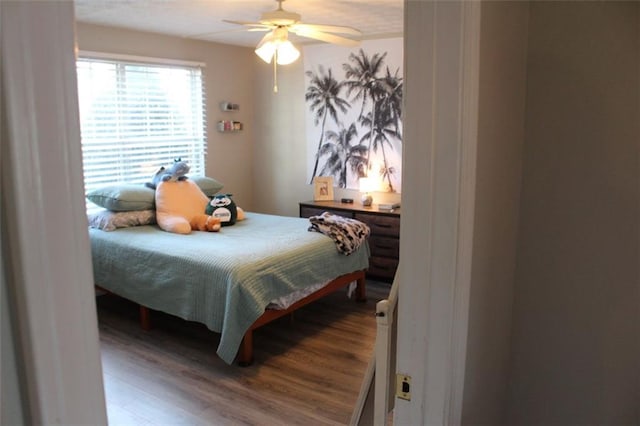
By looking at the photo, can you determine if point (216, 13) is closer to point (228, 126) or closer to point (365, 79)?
point (365, 79)

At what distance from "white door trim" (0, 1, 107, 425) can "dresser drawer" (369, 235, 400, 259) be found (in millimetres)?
4392

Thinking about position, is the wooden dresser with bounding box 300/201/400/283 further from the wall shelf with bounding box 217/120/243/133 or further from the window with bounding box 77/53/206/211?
the window with bounding box 77/53/206/211

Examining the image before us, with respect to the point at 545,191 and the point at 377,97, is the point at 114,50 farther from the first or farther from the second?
the point at 545,191

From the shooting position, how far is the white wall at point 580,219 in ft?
4.06

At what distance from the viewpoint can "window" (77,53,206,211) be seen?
463 cm

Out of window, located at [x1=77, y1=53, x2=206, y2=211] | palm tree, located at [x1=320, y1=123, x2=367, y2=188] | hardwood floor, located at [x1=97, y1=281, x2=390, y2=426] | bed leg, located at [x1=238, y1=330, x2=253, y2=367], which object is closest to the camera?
hardwood floor, located at [x1=97, y1=281, x2=390, y2=426]

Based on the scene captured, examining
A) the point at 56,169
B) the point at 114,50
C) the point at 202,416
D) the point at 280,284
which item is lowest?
the point at 202,416

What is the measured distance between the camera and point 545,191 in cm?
137

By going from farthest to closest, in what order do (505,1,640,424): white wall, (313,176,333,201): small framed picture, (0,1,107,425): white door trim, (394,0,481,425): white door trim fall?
1. (313,176,333,201): small framed picture
2. (505,1,640,424): white wall
3. (394,0,481,425): white door trim
4. (0,1,107,425): white door trim

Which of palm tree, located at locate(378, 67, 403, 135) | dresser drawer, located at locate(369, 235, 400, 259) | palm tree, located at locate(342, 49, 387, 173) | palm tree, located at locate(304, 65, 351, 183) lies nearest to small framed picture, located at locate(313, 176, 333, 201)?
palm tree, located at locate(304, 65, 351, 183)

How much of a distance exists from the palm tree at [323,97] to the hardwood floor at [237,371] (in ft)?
6.75

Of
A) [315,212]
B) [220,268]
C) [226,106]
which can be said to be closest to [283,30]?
[220,268]

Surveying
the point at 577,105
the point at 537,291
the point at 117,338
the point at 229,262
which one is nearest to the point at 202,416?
the point at 229,262

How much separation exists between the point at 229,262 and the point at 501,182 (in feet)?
7.80
